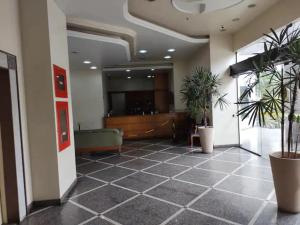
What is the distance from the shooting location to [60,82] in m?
3.71

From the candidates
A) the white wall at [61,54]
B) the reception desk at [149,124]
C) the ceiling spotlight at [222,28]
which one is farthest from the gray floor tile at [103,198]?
the reception desk at [149,124]

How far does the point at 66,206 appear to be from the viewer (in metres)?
3.36

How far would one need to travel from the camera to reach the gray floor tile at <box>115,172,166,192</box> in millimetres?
4008

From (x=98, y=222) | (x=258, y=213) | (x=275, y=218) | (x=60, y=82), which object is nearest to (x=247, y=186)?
(x=258, y=213)

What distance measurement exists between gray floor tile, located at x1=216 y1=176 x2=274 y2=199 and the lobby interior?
0.7 inches

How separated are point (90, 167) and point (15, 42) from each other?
331 cm

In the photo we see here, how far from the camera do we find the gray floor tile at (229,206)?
2.87m

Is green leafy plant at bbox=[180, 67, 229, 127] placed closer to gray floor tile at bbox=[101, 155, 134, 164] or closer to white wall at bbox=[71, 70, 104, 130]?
gray floor tile at bbox=[101, 155, 134, 164]

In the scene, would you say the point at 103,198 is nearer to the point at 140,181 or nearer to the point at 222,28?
the point at 140,181

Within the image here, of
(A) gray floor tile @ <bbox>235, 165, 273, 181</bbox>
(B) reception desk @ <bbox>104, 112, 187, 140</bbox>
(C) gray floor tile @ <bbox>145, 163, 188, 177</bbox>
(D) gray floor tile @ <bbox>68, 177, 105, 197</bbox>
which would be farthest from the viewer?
(B) reception desk @ <bbox>104, 112, 187, 140</bbox>

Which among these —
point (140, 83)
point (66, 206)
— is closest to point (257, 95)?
point (66, 206)

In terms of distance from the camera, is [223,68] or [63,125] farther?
[223,68]

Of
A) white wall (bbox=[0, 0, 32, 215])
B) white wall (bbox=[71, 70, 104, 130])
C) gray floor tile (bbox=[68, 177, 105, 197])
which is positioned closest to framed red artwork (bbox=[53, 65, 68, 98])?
white wall (bbox=[0, 0, 32, 215])

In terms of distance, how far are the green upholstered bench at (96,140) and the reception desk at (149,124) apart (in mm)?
2439
